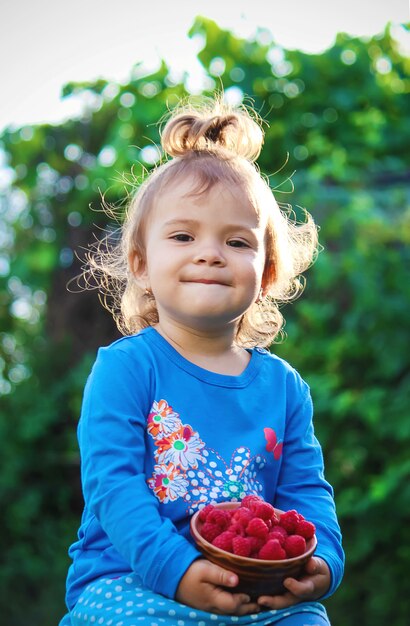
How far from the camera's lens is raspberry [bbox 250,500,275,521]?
187 centimetres

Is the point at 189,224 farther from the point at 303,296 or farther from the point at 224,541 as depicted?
the point at 303,296

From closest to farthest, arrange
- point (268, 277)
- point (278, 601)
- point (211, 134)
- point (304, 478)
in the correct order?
point (278, 601), point (304, 478), point (211, 134), point (268, 277)

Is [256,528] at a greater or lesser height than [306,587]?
greater

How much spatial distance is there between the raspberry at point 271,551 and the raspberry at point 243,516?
6 centimetres

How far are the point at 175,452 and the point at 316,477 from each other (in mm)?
467

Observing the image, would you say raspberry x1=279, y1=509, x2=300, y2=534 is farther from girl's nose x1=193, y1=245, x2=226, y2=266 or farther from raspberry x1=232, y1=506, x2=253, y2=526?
girl's nose x1=193, y1=245, x2=226, y2=266

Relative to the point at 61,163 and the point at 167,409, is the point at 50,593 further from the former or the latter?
the point at 167,409

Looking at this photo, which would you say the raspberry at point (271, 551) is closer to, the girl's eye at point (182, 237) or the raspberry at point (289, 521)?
the raspberry at point (289, 521)

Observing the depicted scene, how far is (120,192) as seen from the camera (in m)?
4.30

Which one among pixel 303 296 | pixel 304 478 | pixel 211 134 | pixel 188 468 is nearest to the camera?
pixel 188 468

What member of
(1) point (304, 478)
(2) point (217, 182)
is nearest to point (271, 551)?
(1) point (304, 478)

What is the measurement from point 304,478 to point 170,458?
0.44m

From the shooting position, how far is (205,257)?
217cm

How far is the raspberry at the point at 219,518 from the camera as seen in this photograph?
189cm
